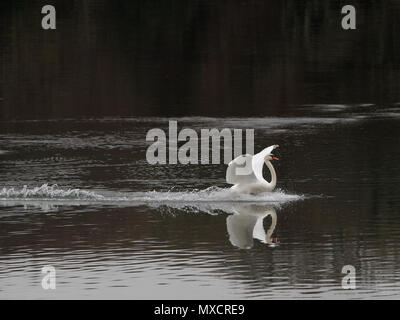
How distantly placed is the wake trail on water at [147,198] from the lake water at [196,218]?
5cm

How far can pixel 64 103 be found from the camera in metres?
47.0

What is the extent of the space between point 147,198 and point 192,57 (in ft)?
99.5

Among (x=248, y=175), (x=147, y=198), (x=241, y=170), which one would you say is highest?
(x=241, y=170)

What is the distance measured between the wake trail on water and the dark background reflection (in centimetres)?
1362

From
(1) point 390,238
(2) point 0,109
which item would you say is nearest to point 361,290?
(1) point 390,238

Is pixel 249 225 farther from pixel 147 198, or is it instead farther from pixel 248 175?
pixel 147 198

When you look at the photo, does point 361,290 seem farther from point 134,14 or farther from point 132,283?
point 134,14

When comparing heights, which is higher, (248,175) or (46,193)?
(248,175)

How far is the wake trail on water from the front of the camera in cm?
3028

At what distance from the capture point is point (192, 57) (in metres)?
60.6

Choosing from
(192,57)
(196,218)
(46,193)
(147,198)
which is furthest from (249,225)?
(192,57)

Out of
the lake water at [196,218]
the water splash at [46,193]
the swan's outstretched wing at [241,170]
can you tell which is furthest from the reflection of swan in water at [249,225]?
the water splash at [46,193]

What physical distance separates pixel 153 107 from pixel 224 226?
65.2 feet

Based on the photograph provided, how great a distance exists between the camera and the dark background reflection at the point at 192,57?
47.9 metres
